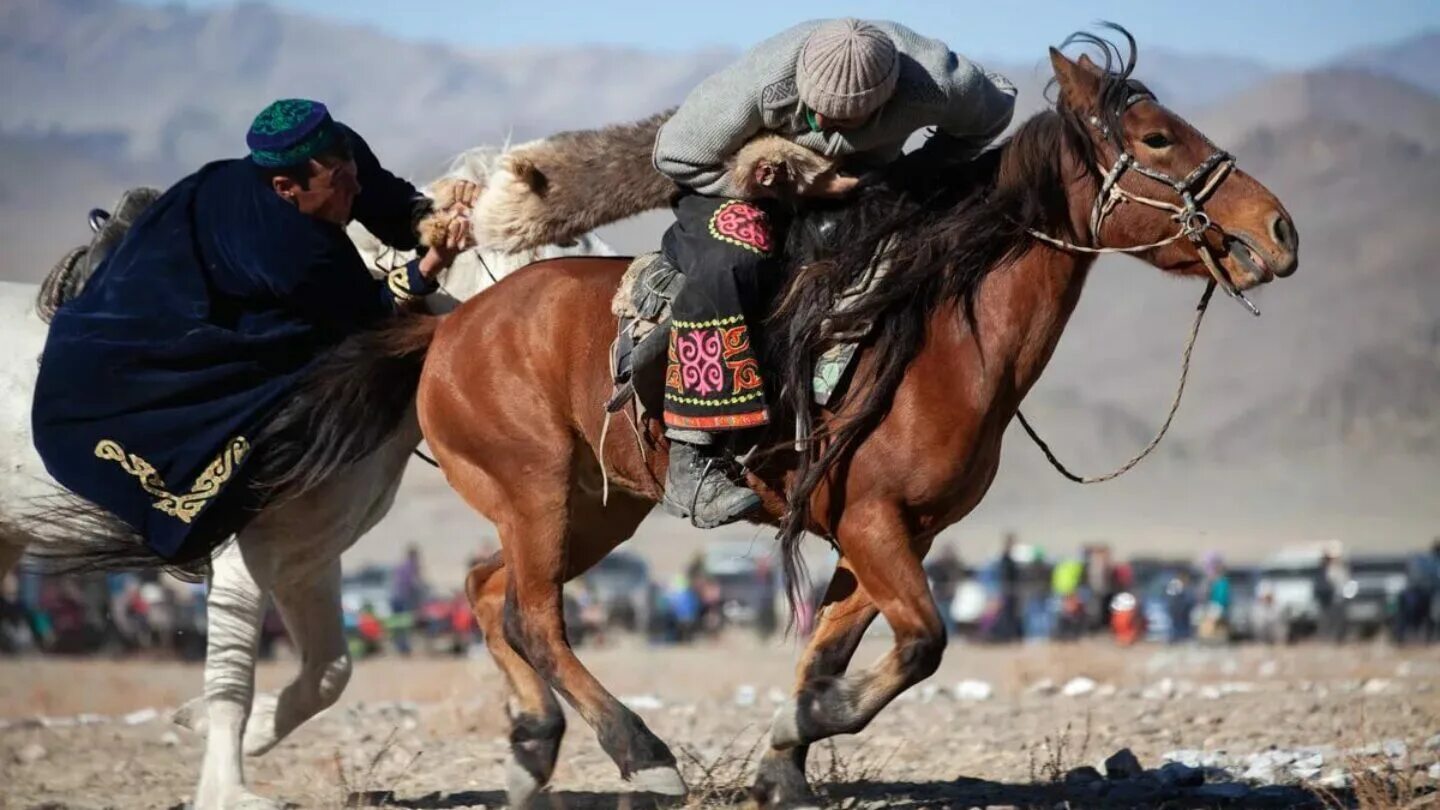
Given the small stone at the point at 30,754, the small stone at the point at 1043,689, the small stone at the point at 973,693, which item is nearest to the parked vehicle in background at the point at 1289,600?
the small stone at the point at 1043,689

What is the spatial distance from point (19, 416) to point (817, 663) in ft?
9.99

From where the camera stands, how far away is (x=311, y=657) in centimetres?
732

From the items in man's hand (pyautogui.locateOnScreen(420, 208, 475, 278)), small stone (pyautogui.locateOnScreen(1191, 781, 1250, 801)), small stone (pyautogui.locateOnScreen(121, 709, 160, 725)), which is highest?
man's hand (pyautogui.locateOnScreen(420, 208, 475, 278))

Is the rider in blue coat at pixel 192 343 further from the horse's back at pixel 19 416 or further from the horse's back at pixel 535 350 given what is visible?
the horse's back at pixel 535 350

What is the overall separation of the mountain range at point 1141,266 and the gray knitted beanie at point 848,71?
23.1 inches

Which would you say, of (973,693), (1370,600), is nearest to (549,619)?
(973,693)

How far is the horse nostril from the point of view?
561 centimetres

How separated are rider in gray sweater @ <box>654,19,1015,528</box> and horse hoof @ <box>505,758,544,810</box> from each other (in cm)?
106

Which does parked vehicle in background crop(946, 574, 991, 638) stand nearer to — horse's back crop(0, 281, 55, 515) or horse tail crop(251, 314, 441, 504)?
horse tail crop(251, 314, 441, 504)

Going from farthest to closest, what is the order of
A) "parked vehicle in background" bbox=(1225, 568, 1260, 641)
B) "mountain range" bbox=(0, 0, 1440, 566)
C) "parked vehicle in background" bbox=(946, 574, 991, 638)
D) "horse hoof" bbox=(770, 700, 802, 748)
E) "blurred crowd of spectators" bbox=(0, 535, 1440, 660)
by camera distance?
→ "mountain range" bbox=(0, 0, 1440, 566), "parked vehicle in background" bbox=(946, 574, 991, 638), "parked vehicle in background" bbox=(1225, 568, 1260, 641), "blurred crowd of spectators" bbox=(0, 535, 1440, 660), "horse hoof" bbox=(770, 700, 802, 748)

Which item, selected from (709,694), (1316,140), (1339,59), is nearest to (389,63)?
(1339,59)

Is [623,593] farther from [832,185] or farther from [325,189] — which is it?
[832,185]

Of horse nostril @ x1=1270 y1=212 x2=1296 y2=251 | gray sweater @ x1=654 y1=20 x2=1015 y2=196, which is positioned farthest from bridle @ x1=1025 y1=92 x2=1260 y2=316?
gray sweater @ x1=654 y1=20 x2=1015 y2=196

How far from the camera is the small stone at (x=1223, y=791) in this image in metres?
6.89
